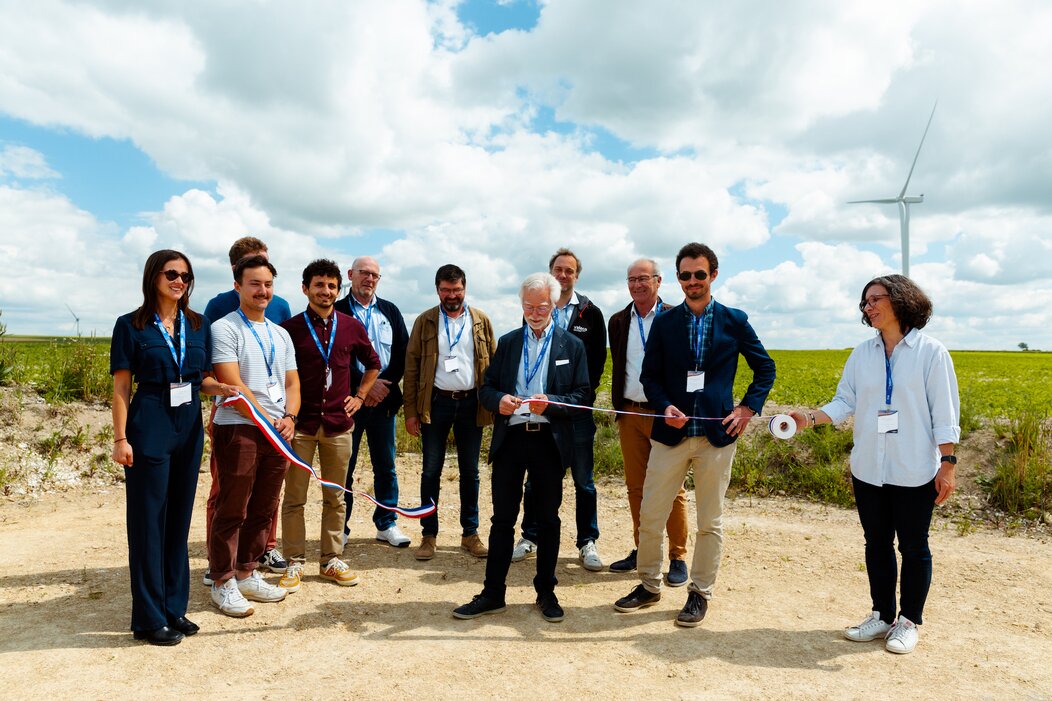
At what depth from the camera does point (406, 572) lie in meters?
5.38

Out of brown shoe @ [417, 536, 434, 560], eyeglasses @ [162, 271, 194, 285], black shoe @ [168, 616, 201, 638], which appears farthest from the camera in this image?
brown shoe @ [417, 536, 434, 560]

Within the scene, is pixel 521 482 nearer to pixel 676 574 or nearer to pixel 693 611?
pixel 693 611

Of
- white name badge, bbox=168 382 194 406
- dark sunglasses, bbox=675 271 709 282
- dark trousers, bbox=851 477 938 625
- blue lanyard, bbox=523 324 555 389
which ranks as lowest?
dark trousers, bbox=851 477 938 625

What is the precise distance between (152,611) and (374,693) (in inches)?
61.7

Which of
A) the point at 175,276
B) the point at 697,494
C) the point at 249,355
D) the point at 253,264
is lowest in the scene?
the point at 697,494

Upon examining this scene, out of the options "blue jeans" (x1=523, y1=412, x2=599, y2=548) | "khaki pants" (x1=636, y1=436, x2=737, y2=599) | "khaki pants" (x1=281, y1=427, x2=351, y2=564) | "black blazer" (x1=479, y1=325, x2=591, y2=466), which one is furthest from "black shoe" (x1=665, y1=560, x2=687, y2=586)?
"khaki pants" (x1=281, y1=427, x2=351, y2=564)

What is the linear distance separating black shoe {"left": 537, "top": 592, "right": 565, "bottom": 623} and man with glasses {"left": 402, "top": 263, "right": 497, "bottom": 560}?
4.42 ft

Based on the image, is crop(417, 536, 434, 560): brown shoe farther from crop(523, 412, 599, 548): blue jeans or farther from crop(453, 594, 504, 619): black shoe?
crop(453, 594, 504, 619): black shoe

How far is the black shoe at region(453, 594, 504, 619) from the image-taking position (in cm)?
437

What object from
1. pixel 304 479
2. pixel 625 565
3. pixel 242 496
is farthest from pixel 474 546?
pixel 242 496

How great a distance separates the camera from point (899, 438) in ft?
12.6

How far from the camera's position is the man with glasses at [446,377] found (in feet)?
18.0

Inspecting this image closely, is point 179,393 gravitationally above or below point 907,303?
below

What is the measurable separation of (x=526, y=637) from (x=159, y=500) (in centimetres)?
Result: 233
